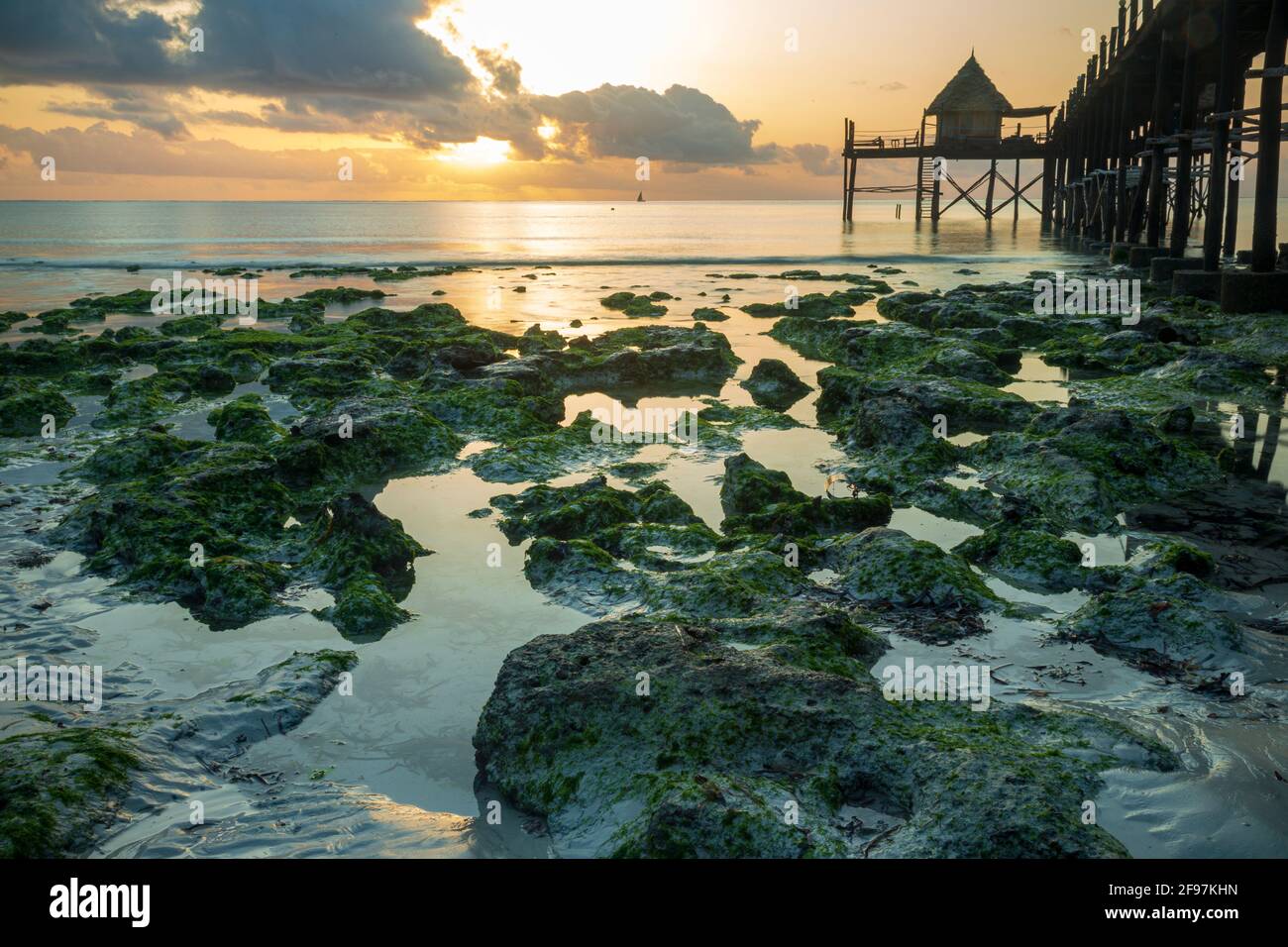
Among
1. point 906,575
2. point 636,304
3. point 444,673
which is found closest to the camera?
point 444,673

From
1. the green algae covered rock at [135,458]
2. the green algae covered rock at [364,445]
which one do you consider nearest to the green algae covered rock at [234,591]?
the green algae covered rock at [364,445]

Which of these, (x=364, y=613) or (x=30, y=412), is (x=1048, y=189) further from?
(x=364, y=613)

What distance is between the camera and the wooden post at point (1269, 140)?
1709 cm

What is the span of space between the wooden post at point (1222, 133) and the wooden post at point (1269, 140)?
1.43m

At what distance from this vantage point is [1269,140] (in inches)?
688

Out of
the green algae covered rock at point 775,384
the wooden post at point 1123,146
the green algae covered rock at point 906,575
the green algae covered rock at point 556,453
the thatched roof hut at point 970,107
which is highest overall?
the thatched roof hut at point 970,107

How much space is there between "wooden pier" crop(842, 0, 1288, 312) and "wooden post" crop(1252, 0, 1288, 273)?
2cm

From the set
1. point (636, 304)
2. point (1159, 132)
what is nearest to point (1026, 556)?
point (636, 304)

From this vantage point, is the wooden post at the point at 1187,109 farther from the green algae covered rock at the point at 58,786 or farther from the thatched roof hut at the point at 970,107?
the thatched roof hut at the point at 970,107

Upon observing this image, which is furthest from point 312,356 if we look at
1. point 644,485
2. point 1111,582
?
point 1111,582

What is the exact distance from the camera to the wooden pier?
58.4 ft

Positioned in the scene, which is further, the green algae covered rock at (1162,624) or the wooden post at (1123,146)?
the wooden post at (1123,146)

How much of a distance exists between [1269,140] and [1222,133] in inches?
90.6

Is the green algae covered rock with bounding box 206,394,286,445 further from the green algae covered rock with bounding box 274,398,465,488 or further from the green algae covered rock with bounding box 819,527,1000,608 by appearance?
the green algae covered rock with bounding box 819,527,1000,608
